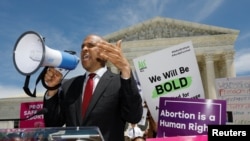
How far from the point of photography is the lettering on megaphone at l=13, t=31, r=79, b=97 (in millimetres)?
2437

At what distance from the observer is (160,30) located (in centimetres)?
4512

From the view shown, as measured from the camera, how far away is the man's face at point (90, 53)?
9.42 feet

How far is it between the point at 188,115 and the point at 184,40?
40589 millimetres

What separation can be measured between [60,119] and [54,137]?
1697mm

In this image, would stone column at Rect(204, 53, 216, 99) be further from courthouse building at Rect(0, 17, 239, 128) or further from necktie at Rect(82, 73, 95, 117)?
necktie at Rect(82, 73, 95, 117)

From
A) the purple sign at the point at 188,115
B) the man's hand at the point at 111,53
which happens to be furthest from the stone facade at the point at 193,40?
the man's hand at the point at 111,53

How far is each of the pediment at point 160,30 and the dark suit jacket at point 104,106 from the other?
41025 mm

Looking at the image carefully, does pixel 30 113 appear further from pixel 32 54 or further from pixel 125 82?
pixel 125 82

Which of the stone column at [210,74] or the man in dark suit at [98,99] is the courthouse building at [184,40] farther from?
the man in dark suit at [98,99]

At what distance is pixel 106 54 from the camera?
7.98 ft

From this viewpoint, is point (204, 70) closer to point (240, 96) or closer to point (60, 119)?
point (240, 96)

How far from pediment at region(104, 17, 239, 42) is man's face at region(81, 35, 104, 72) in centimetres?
4106

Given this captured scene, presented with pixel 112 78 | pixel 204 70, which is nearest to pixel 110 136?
pixel 112 78

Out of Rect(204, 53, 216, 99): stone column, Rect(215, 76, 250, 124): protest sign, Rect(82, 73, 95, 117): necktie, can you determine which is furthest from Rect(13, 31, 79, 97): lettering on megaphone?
Rect(204, 53, 216, 99): stone column
